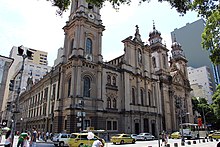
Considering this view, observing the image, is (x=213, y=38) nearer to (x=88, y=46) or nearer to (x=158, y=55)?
(x=88, y=46)

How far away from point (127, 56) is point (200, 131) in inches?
827

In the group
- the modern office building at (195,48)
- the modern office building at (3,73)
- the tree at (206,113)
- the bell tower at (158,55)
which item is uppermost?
the modern office building at (195,48)

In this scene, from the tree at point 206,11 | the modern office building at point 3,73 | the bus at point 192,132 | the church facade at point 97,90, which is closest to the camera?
the tree at point 206,11

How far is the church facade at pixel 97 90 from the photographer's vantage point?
3300cm

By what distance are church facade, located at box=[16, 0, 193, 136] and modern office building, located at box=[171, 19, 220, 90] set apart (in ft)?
175

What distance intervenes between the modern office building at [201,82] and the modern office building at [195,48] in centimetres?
353

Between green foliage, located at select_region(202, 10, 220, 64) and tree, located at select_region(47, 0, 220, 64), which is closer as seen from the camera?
tree, located at select_region(47, 0, 220, 64)

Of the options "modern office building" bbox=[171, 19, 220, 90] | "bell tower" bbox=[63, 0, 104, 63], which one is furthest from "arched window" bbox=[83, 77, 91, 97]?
"modern office building" bbox=[171, 19, 220, 90]

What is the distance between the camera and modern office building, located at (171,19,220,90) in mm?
95650

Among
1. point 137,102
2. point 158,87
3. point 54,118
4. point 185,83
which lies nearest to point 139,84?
point 137,102

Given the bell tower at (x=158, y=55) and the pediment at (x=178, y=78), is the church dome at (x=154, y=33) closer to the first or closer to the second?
the bell tower at (x=158, y=55)

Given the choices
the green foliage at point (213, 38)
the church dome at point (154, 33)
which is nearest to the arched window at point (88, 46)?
the green foliage at point (213, 38)

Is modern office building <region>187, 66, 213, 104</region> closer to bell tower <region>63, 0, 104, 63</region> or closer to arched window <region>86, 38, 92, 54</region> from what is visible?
bell tower <region>63, 0, 104, 63</region>

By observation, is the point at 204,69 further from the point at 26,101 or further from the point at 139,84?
the point at 26,101
